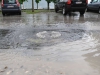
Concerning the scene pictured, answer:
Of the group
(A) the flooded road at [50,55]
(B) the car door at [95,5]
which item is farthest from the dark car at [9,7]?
(A) the flooded road at [50,55]

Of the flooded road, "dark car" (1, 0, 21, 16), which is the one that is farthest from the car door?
the flooded road

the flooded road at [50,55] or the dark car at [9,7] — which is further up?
the dark car at [9,7]

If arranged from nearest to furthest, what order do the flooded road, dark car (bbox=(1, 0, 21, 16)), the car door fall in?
the flooded road
dark car (bbox=(1, 0, 21, 16))
the car door

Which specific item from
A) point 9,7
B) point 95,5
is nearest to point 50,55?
point 9,7

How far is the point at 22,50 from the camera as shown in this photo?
5.67 meters

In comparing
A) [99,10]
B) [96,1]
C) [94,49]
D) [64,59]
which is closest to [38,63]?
[64,59]

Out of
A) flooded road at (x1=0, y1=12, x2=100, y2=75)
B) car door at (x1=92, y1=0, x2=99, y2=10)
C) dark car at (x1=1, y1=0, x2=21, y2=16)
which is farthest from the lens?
car door at (x1=92, y1=0, x2=99, y2=10)

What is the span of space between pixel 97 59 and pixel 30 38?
2986 mm

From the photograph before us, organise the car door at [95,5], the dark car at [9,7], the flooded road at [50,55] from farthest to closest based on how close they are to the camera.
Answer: the car door at [95,5]
the dark car at [9,7]
the flooded road at [50,55]

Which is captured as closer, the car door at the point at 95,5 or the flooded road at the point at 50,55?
the flooded road at the point at 50,55

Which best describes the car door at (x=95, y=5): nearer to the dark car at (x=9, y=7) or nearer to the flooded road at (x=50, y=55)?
the dark car at (x=9, y=7)

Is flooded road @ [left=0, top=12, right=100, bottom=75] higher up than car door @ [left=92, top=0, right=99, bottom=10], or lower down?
lower down

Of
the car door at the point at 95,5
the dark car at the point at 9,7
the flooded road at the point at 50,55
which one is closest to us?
the flooded road at the point at 50,55

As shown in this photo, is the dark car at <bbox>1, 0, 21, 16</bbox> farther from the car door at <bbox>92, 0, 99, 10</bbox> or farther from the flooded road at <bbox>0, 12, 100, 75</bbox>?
the flooded road at <bbox>0, 12, 100, 75</bbox>
